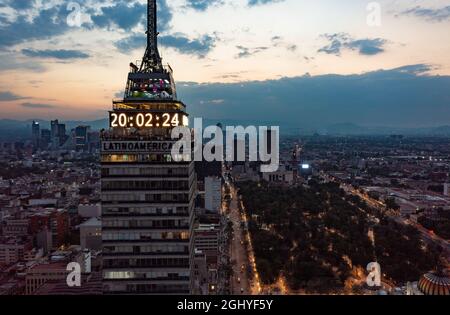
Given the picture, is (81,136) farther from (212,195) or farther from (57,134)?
(212,195)

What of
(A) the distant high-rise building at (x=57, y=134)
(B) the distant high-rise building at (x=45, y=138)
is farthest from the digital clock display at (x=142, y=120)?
(B) the distant high-rise building at (x=45, y=138)

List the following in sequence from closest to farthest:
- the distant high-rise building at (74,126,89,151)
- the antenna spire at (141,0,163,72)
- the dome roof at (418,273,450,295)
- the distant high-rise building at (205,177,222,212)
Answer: the antenna spire at (141,0,163,72), the dome roof at (418,273,450,295), the distant high-rise building at (205,177,222,212), the distant high-rise building at (74,126,89,151)

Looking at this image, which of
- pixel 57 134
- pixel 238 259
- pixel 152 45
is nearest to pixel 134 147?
pixel 152 45

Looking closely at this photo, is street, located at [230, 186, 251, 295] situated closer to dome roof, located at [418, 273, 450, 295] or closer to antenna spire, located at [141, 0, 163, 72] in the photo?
dome roof, located at [418, 273, 450, 295]

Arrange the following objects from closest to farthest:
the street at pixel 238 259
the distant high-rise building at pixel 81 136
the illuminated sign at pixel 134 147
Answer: the illuminated sign at pixel 134 147 → the street at pixel 238 259 → the distant high-rise building at pixel 81 136

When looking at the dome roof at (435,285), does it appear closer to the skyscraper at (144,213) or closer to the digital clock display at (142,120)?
the skyscraper at (144,213)

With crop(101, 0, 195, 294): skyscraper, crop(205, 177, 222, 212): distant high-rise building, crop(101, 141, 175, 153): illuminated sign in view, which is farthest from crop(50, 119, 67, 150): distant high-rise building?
crop(101, 0, 195, 294): skyscraper

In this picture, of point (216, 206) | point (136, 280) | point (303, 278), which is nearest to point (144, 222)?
point (136, 280)
